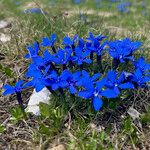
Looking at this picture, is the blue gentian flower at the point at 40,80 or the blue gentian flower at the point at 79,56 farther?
Answer: the blue gentian flower at the point at 79,56

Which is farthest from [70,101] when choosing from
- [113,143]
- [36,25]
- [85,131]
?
[36,25]

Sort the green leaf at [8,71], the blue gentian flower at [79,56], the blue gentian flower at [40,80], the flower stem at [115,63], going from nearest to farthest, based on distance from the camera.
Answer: the blue gentian flower at [40,80] < the blue gentian flower at [79,56] < the flower stem at [115,63] < the green leaf at [8,71]

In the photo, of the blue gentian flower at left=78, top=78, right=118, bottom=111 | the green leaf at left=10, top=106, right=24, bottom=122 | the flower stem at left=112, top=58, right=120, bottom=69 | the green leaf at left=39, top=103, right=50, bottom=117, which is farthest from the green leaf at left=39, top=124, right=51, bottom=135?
the flower stem at left=112, top=58, right=120, bottom=69

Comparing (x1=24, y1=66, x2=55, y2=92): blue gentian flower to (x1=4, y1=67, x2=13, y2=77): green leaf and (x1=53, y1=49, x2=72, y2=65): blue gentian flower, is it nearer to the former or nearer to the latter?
(x1=53, y1=49, x2=72, y2=65): blue gentian flower

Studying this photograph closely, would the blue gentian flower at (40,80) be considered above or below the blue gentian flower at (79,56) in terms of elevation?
above

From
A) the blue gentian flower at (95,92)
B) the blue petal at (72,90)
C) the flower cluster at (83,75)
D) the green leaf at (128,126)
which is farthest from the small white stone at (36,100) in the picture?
the green leaf at (128,126)

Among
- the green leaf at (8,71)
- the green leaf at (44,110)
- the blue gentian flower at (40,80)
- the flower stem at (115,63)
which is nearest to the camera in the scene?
the blue gentian flower at (40,80)

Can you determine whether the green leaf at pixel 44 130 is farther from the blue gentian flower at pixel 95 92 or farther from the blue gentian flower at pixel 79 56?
the blue gentian flower at pixel 79 56

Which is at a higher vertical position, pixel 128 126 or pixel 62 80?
pixel 62 80

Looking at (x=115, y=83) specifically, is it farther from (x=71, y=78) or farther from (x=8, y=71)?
(x=8, y=71)

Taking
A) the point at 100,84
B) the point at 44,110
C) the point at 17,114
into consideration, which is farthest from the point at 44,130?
the point at 100,84

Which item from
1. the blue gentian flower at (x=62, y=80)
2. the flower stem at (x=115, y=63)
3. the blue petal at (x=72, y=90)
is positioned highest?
the blue gentian flower at (x=62, y=80)
